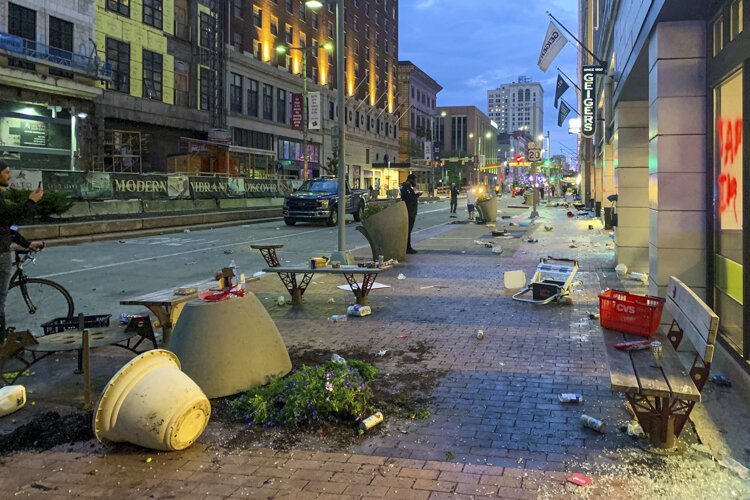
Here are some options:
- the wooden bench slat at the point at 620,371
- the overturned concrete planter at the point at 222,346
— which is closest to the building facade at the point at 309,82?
the overturned concrete planter at the point at 222,346

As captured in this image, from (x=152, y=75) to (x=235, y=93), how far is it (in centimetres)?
974

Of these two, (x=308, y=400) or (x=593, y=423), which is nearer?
(x=593, y=423)

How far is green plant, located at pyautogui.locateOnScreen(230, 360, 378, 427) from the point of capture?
4656 mm

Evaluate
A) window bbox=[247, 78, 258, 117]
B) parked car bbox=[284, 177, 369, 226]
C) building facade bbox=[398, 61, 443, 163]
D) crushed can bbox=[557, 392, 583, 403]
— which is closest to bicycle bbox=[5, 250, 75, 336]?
crushed can bbox=[557, 392, 583, 403]

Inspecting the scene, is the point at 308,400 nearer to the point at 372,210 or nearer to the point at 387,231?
the point at 372,210

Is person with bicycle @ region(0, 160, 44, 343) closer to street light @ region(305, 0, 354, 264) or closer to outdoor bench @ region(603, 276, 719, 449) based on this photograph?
outdoor bench @ region(603, 276, 719, 449)

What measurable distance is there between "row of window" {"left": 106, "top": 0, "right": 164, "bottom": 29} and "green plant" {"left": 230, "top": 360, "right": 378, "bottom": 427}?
3737cm

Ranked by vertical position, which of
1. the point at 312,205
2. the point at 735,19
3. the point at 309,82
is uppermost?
the point at 309,82

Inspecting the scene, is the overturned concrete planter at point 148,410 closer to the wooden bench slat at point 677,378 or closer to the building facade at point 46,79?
the wooden bench slat at point 677,378

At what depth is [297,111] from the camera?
48.7 m

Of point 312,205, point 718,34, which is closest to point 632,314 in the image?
point 718,34

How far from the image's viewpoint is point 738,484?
144 inches

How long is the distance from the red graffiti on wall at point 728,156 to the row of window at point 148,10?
37462 millimetres

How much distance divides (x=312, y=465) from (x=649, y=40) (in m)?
6.65
